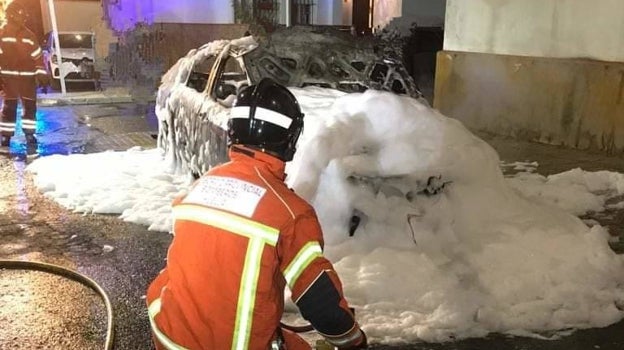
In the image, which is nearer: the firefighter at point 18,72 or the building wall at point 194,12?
the firefighter at point 18,72

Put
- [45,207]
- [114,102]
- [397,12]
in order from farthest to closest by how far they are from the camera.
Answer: [397,12] → [114,102] → [45,207]

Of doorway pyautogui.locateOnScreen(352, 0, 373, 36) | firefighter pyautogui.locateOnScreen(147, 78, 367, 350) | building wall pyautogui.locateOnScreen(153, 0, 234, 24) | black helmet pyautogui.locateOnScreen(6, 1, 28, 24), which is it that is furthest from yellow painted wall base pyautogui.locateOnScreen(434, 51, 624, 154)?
doorway pyautogui.locateOnScreen(352, 0, 373, 36)

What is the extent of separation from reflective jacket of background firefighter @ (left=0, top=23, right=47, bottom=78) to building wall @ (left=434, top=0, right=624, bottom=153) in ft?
22.2

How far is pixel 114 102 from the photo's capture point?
49.2 feet

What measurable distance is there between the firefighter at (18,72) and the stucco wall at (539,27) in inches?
278

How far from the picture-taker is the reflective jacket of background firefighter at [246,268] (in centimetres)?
202

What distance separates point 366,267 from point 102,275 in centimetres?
199

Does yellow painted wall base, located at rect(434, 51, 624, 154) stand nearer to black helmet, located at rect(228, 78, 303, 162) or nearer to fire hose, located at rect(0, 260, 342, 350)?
fire hose, located at rect(0, 260, 342, 350)

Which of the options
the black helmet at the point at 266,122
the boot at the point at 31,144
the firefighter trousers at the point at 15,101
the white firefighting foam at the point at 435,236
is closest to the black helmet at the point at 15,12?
the firefighter trousers at the point at 15,101

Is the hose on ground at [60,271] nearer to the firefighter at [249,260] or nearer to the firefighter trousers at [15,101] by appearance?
the firefighter at [249,260]

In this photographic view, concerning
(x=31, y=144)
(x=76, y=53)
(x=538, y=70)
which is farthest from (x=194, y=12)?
(x=538, y=70)

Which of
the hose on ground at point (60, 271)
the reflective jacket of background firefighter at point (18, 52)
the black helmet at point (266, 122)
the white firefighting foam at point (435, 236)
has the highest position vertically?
the black helmet at point (266, 122)

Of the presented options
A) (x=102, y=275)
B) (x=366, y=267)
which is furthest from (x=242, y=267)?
(x=102, y=275)

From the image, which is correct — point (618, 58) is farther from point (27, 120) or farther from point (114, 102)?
point (114, 102)
